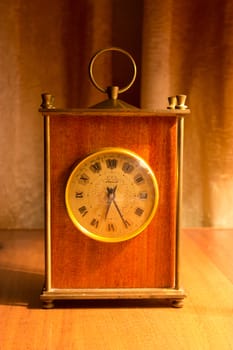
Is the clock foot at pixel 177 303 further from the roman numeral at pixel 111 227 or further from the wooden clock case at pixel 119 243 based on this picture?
the roman numeral at pixel 111 227

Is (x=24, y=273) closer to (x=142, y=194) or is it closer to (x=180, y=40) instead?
(x=142, y=194)

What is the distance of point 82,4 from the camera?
1182mm

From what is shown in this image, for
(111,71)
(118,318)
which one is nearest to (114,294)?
(118,318)

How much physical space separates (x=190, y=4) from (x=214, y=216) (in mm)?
520

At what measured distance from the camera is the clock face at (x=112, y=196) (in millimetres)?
736

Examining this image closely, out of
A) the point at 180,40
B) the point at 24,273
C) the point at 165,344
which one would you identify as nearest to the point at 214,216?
the point at 180,40

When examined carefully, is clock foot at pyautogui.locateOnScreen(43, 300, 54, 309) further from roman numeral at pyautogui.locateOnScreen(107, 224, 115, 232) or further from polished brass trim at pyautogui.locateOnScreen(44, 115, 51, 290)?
roman numeral at pyautogui.locateOnScreen(107, 224, 115, 232)

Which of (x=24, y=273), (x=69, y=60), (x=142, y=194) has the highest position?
(x=69, y=60)

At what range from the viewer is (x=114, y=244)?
751 mm

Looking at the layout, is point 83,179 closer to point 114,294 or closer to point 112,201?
point 112,201

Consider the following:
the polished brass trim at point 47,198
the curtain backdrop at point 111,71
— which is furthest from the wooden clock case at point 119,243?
the curtain backdrop at point 111,71

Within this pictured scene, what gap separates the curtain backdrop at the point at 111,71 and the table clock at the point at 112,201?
465 mm

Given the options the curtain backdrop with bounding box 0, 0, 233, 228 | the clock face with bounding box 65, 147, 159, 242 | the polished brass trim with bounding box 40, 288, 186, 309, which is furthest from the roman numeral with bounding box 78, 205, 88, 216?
the curtain backdrop with bounding box 0, 0, 233, 228

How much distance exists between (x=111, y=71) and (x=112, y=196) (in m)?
0.55
